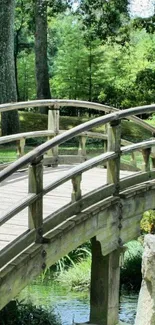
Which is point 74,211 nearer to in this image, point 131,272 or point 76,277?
point 76,277

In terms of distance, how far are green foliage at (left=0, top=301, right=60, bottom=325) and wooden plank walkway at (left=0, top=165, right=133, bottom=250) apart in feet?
5.90

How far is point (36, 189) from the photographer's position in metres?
6.14

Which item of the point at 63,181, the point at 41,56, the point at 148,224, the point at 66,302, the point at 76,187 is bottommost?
the point at 66,302

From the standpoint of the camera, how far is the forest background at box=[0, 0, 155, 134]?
942 inches

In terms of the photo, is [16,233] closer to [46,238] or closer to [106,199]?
[46,238]

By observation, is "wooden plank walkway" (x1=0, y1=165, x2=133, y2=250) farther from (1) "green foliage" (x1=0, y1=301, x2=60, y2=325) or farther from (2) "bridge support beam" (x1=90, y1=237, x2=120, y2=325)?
(1) "green foliage" (x1=0, y1=301, x2=60, y2=325)

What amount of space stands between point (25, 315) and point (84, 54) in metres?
30.6

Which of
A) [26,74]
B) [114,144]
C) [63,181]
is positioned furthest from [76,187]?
[26,74]

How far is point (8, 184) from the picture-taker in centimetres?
876

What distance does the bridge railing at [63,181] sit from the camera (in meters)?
Result: 5.89

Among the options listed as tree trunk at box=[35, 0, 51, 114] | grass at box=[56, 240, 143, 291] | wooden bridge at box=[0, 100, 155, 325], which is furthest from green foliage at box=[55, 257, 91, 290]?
tree trunk at box=[35, 0, 51, 114]

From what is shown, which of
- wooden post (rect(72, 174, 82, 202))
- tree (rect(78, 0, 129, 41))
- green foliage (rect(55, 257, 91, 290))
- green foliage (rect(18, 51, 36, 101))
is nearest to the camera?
wooden post (rect(72, 174, 82, 202))

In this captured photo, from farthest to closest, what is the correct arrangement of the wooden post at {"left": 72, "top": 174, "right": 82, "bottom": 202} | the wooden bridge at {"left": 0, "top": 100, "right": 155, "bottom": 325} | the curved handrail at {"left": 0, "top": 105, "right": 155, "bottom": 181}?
the wooden post at {"left": 72, "top": 174, "right": 82, "bottom": 202}
the wooden bridge at {"left": 0, "top": 100, "right": 155, "bottom": 325}
the curved handrail at {"left": 0, "top": 105, "right": 155, "bottom": 181}

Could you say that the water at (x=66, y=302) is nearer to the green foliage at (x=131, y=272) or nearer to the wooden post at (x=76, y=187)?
the green foliage at (x=131, y=272)
